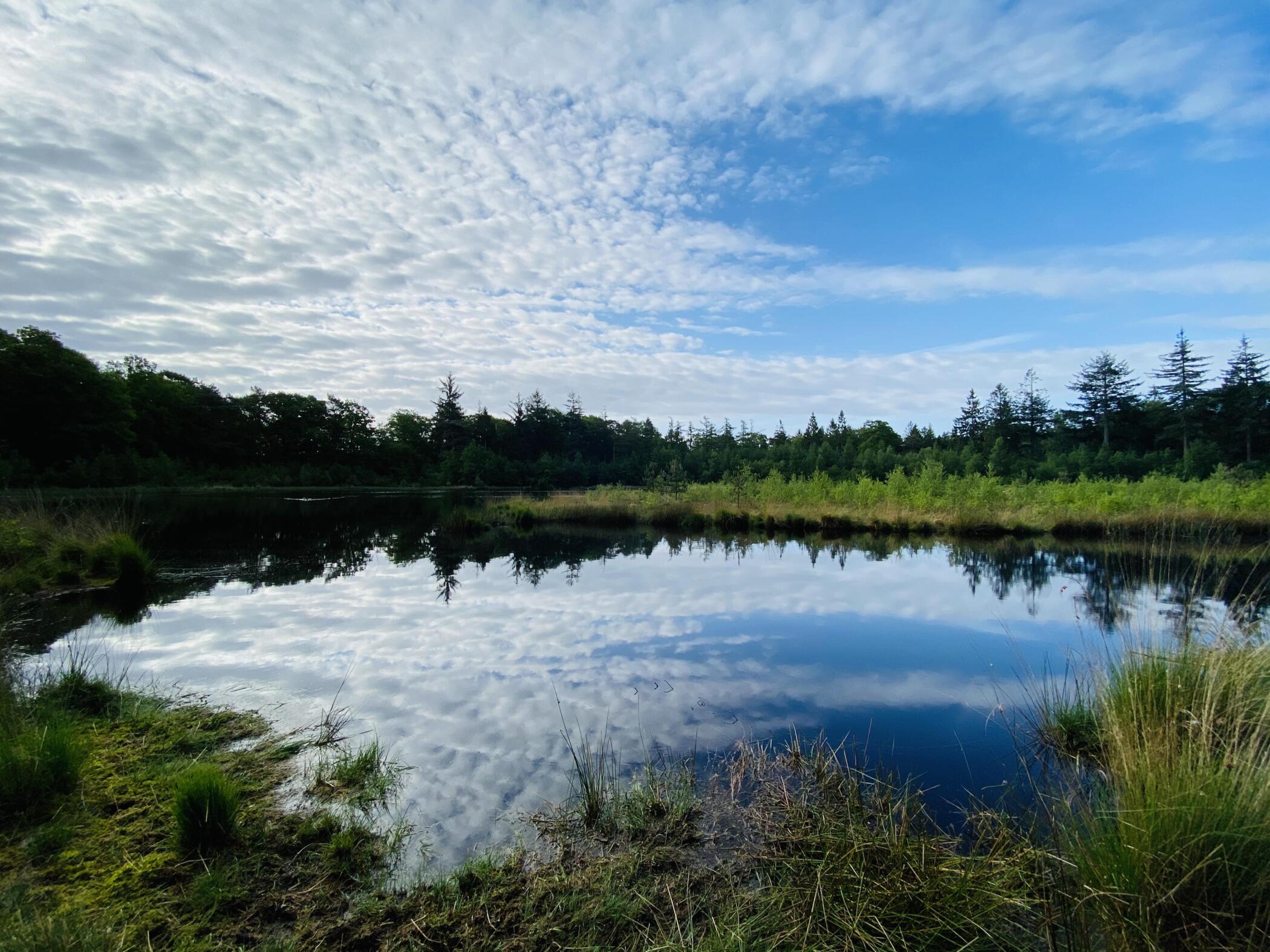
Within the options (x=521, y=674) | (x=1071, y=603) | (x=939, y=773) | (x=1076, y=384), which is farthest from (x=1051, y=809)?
(x=1076, y=384)

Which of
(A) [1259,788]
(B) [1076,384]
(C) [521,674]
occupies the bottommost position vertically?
(C) [521,674]

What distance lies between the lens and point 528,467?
5894 cm

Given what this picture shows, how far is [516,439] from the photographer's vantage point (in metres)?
67.2

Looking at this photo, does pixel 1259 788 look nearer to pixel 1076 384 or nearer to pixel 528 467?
pixel 1076 384

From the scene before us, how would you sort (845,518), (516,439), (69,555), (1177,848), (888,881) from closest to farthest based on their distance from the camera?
(1177,848) → (888,881) → (69,555) → (845,518) → (516,439)

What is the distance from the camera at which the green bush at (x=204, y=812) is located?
115 inches

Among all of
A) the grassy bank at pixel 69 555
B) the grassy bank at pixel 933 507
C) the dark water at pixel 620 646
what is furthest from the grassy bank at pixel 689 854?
the grassy bank at pixel 933 507

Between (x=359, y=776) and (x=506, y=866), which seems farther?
(x=359, y=776)

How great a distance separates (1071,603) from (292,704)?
33.9 feet

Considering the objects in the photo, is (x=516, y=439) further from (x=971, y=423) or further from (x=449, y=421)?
(x=971, y=423)

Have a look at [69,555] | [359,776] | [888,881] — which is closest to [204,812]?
[359,776]

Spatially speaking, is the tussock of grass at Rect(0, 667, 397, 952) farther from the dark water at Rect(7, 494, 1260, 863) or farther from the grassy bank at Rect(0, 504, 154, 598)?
the grassy bank at Rect(0, 504, 154, 598)

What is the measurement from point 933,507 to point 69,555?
22413mm

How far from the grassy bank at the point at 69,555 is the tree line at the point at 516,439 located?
18562 millimetres
